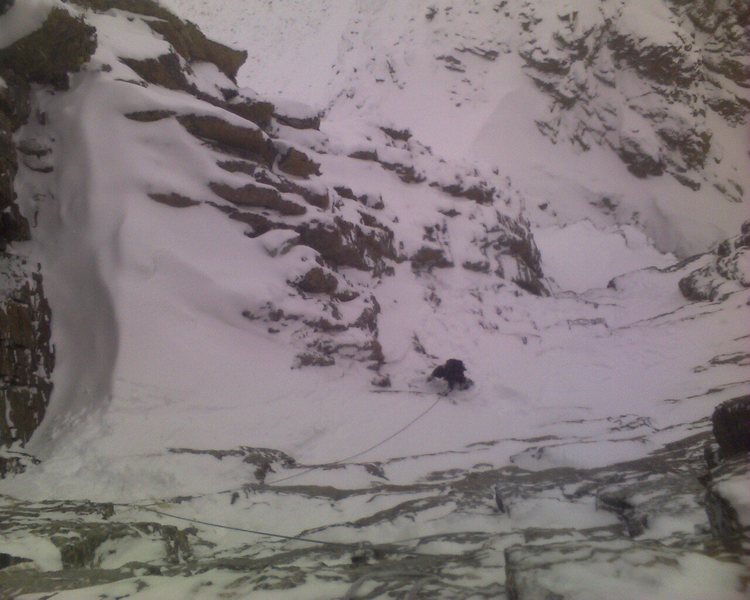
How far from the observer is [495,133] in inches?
882

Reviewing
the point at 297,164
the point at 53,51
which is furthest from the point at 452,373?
the point at 53,51

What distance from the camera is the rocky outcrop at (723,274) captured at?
12.0 metres

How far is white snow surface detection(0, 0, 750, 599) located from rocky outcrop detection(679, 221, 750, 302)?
403mm

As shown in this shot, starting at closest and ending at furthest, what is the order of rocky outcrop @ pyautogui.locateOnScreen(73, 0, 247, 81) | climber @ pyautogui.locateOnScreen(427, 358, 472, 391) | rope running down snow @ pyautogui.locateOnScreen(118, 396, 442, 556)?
1. rope running down snow @ pyautogui.locateOnScreen(118, 396, 442, 556)
2. climber @ pyautogui.locateOnScreen(427, 358, 472, 391)
3. rocky outcrop @ pyautogui.locateOnScreen(73, 0, 247, 81)

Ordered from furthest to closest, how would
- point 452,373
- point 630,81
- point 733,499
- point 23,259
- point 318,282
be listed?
point 630,81 < point 318,282 < point 452,373 < point 23,259 < point 733,499

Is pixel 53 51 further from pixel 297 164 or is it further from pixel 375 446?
pixel 375 446

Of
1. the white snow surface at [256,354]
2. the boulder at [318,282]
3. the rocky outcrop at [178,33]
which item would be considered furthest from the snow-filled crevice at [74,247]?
the boulder at [318,282]

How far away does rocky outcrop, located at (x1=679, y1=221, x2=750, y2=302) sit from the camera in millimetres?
12000

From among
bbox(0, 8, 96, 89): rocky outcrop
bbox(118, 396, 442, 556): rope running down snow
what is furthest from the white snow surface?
bbox(0, 8, 96, 89): rocky outcrop

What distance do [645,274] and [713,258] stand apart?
2.18 metres

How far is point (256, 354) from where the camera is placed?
8.62 metres

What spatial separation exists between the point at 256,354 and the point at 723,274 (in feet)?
33.4

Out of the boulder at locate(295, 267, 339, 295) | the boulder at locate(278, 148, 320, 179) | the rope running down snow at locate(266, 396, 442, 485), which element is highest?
the boulder at locate(278, 148, 320, 179)

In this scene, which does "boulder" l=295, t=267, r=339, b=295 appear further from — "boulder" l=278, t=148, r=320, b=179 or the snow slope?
the snow slope
